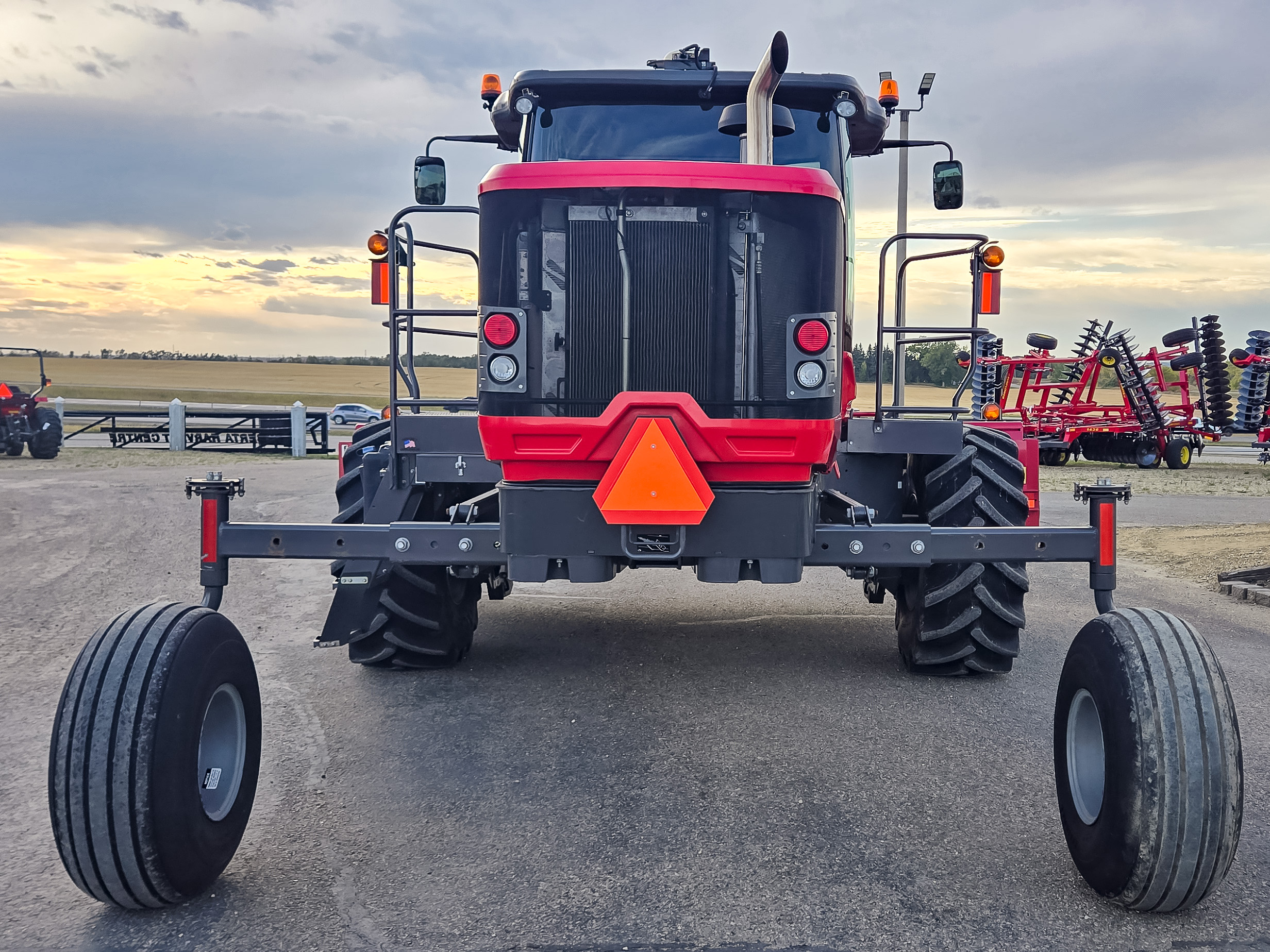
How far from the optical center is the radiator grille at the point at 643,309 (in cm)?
388

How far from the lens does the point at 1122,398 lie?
2331cm

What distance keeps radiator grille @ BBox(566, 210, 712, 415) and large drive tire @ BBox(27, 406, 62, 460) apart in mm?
20002

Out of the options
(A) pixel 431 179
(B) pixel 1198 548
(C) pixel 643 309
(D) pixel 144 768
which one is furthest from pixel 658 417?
(B) pixel 1198 548

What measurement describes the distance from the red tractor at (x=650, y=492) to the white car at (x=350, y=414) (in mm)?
38875

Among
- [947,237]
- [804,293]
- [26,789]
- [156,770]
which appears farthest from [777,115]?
[26,789]

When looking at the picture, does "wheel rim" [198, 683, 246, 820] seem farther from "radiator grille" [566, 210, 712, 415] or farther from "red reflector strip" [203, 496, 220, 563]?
"radiator grille" [566, 210, 712, 415]

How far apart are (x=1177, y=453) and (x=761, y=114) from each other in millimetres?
21022

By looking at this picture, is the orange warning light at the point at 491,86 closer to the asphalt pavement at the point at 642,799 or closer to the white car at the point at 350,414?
the asphalt pavement at the point at 642,799

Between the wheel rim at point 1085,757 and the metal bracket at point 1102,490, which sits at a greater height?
the metal bracket at point 1102,490

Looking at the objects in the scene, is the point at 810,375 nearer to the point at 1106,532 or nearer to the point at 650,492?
the point at 650,492

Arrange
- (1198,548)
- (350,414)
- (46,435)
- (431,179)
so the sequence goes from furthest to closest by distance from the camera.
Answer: (350,414) < (46,435) < (1198,548) < (431,179)

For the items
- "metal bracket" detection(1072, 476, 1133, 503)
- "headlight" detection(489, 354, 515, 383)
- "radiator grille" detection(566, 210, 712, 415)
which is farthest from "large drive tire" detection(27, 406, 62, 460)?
"metal bracket" detection(1072, 476, 1133, 503)

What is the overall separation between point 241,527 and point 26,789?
4.70ft

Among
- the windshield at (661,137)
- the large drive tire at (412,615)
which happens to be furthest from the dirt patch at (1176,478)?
the large drive tire at (412,615)
